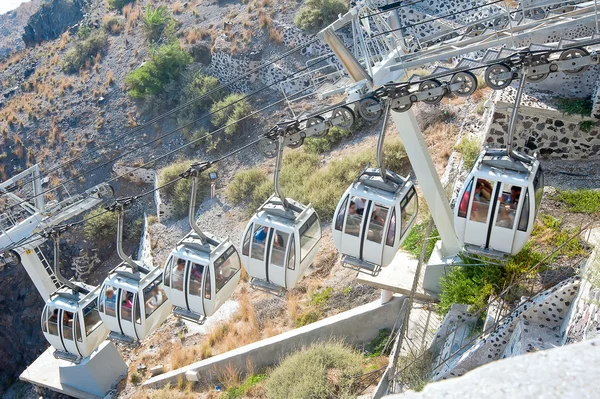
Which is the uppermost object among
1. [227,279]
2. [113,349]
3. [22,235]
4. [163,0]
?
[163,0]

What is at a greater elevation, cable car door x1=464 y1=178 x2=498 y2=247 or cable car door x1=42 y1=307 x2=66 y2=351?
cable car door x1=464 y1=178 x2=498 y2=247

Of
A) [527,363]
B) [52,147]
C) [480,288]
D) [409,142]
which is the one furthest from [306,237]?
[52,147]

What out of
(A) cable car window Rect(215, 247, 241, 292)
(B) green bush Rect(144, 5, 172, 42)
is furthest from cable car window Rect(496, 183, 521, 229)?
(B) green bush Rect(144, 5, 172, 42)

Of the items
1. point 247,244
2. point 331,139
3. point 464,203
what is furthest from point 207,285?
point 331,139

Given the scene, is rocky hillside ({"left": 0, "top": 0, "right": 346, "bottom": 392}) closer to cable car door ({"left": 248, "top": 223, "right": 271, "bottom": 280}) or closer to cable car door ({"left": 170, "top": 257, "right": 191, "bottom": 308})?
cable car door ({"left": 170, "top": 257, "right": 191, "bottom": 308})

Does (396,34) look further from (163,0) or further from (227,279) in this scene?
(163,0)

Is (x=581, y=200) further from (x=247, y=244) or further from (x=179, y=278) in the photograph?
(x=179, y=278)
